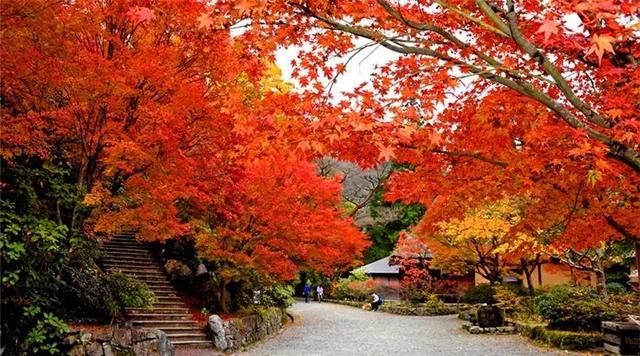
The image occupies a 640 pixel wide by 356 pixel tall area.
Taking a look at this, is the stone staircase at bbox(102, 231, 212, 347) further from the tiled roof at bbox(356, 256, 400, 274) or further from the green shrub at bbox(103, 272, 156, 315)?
the tiled roof at bbox(356, 256, 400, 274)

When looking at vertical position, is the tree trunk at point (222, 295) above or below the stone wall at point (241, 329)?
above

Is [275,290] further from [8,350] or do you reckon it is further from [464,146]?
[464,146]

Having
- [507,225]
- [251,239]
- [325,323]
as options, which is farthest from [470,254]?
[251,239]

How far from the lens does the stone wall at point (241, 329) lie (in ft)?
46.9

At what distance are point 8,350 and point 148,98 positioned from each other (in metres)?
5.09

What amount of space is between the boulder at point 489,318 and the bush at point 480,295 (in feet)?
20.7

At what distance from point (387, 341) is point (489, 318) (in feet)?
15.8

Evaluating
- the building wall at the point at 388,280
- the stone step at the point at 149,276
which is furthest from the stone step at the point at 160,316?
the building wall at the point at 388,280

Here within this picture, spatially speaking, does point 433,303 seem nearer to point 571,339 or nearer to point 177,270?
point 177,270

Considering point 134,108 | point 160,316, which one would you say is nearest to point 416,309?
point 160,316

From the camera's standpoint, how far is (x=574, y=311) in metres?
14.5

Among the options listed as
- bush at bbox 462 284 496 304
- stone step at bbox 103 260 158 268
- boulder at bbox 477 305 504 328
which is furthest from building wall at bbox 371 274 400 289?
stone step at bbox 103 260 158 268

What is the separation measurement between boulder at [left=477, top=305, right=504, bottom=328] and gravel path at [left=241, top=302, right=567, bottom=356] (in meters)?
0.75

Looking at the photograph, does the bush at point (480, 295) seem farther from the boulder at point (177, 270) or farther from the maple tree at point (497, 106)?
the maple tree at point (497, 106)
